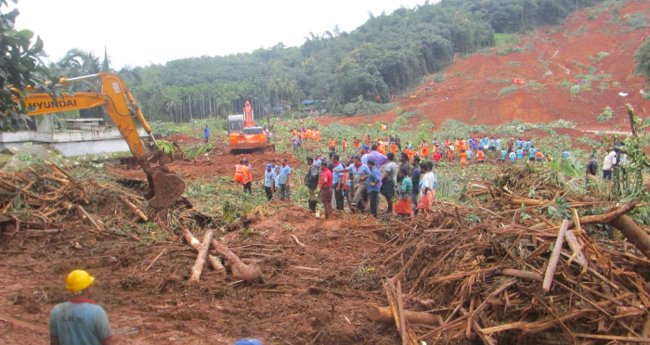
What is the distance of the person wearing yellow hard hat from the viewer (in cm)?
379

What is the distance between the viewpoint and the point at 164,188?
10.5 m

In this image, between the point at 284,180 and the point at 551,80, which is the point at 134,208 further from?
the point at 551,80

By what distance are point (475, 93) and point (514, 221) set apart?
48450mm

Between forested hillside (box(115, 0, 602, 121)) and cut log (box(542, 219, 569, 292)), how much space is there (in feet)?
170

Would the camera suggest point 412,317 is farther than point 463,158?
No

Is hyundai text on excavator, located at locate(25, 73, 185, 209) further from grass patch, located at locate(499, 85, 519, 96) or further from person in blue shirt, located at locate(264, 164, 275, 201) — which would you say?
grass patch, located at locate(499, 85, 519, 96)

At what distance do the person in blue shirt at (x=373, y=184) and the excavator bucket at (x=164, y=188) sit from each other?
3.78 metres

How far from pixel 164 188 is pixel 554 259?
7.42m

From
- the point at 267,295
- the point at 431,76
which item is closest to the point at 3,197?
the point at 267,295

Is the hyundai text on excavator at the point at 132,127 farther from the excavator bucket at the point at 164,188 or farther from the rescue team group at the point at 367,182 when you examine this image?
the rescue team group at the point at 367,182

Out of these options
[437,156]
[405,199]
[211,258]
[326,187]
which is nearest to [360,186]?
[326,187]

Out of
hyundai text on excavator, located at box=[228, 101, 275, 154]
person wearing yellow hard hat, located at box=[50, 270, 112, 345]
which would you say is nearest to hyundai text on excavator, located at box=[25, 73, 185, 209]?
person wearing yellow hard hat, located at box=[50, 270, 112, 345]

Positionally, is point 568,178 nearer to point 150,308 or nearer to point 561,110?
point 150,308

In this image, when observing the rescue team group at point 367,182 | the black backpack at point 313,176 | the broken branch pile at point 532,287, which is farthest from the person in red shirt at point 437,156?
the broken branch pile at point 532,287
